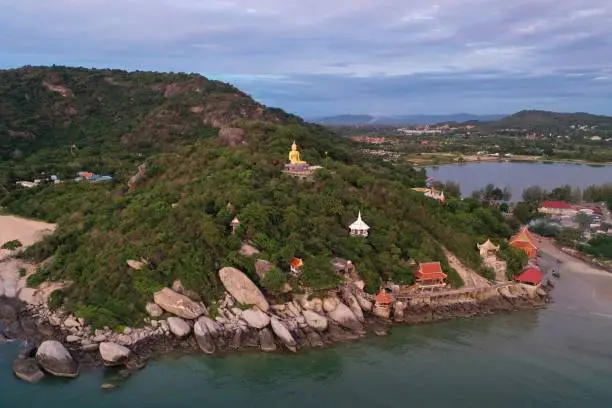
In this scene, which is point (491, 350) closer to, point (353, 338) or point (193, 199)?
point (353, 338)

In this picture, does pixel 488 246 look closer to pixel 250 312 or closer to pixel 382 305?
pixel 382 305

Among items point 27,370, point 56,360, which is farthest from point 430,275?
point 27,370

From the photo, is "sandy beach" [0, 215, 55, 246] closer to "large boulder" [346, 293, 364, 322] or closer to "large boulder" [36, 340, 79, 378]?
"large boulder" [36, 340, 79, 378]

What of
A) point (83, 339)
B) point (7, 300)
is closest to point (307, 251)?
point (83, 339)

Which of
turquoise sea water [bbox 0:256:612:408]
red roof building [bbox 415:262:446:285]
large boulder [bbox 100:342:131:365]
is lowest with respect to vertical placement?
turquoise sea water [bbox 0:256:612:408]

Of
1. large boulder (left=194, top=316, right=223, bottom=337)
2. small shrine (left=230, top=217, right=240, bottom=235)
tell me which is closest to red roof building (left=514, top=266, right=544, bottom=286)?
small shrine (left=230, top=217, right=240, bottom=235)

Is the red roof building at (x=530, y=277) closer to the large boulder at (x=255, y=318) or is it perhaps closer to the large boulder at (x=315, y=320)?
the large boulder at (x=315, y=320)

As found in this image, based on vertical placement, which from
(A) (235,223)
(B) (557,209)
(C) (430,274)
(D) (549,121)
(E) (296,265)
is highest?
(D) (549,121)
